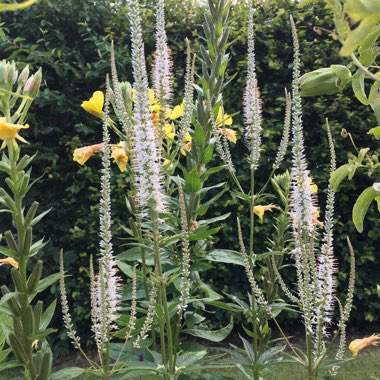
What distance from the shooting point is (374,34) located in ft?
2.42

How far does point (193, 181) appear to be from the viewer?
5.55ft

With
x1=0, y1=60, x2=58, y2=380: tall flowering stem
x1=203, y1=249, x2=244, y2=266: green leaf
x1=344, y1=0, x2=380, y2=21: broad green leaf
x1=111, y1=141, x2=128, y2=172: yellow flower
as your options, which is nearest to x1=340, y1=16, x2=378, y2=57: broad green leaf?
x1=344, y1=0, x2=380, y2=21: broad green leaf

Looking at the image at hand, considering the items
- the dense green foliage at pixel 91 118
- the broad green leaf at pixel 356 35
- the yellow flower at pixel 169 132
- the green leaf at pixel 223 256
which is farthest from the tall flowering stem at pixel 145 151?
the dense green foliage at pixel 91 118

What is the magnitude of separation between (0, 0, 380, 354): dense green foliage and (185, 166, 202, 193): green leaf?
1.79 metres

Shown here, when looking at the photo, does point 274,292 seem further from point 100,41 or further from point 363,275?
point 100,41

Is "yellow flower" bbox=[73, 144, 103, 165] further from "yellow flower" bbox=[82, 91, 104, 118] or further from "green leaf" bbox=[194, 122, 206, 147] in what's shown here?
"green leaf" bbox=[194, 122, 206, 147]

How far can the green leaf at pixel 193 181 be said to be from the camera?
1663 millimetres

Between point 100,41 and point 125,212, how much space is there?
1.23 m

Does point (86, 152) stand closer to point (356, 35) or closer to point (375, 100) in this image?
point (375, 100)

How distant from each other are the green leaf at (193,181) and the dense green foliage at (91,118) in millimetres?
1788

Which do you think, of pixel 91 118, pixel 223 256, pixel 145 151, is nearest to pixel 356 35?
pixel 145 151

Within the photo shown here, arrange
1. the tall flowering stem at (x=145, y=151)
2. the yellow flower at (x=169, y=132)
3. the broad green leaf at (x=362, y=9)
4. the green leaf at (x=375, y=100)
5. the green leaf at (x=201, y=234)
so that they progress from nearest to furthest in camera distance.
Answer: the broad green leaf at (x=362, y=9), the green leaf at (x=375, y=100), the tall flowering stem at (x=145, y=151), the green leaf at (x=201, y=234), the yellow flower at (x=169, y=132)

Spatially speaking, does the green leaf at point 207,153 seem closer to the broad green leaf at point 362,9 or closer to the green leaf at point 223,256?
the green leaf at point 223,256

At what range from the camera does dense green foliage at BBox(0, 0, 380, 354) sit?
11.7 feet
